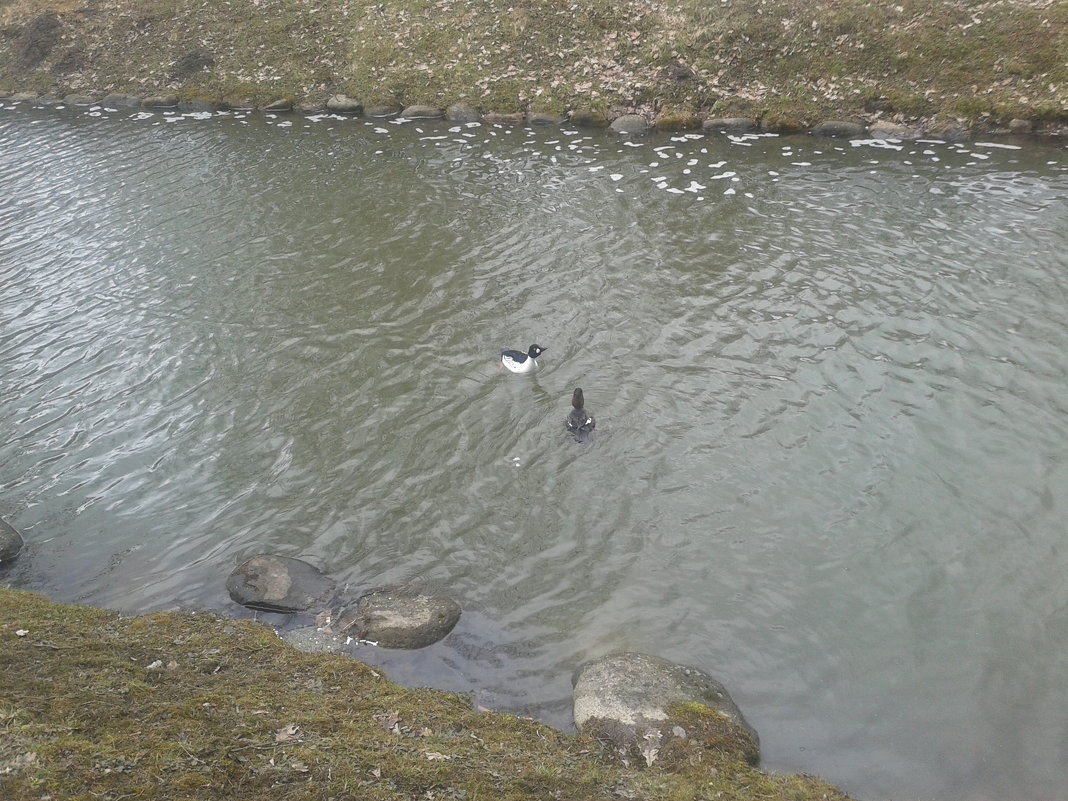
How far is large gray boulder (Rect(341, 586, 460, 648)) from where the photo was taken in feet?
30.2

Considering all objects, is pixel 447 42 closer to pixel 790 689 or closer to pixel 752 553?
pixel 752 553

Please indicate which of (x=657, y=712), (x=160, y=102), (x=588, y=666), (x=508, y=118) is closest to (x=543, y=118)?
(x=508, y=118)

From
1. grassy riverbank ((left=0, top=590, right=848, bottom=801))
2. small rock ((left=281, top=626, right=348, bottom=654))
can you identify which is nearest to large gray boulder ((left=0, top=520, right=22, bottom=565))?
grassy riverbank ((left=0, top=590, right=848, bottom=801))

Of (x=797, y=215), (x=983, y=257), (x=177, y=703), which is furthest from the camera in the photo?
(x=797, y=215)

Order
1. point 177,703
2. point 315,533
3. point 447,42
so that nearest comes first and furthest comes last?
point 177,703 < point 315,533 < point 447,42

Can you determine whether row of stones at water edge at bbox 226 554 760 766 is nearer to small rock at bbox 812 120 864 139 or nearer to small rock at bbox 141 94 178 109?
small rock at bbox 812 120 864 139

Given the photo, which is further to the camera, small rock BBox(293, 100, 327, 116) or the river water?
small rock BBox(293, 100, 327, 116)

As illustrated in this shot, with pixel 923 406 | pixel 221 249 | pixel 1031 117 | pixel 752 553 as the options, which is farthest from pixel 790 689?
pixel 1031 117

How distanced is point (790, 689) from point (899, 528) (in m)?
3.28

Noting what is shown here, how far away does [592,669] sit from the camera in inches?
338

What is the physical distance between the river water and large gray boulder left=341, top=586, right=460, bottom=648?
30 centimetres

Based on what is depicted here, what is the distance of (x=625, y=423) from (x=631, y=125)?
1655 centimetres

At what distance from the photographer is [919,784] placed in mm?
7379

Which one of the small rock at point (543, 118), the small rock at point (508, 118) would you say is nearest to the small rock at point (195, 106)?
the small rock at point (508, 118)
